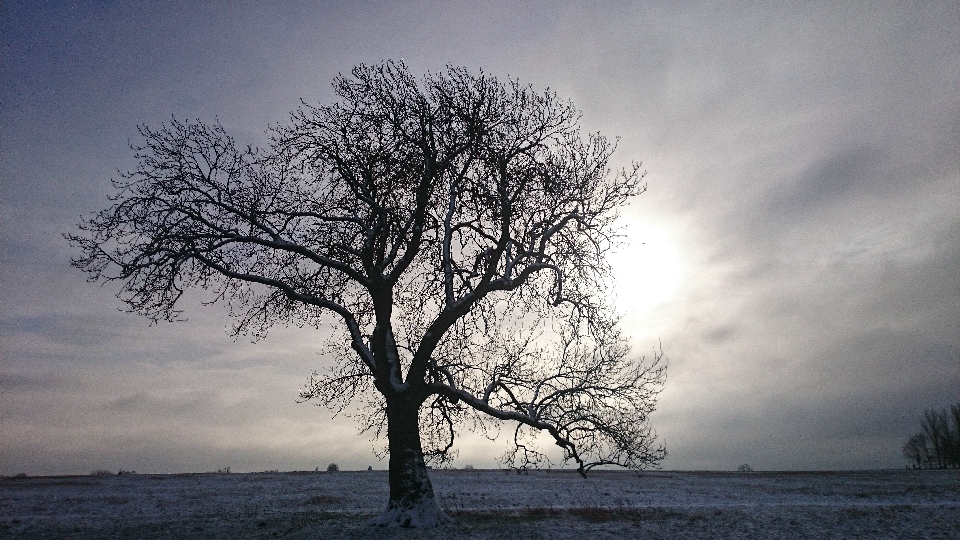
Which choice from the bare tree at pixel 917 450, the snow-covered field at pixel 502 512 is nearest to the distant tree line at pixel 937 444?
the bare tree at pixel 917 450

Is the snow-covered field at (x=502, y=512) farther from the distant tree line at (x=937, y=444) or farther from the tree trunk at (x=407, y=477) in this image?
the distant tree line at (x=937, y=444)

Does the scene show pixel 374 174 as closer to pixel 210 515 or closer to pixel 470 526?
pixel 470 526

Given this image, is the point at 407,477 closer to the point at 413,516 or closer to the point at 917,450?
the point at 413,516

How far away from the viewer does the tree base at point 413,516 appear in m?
19.0

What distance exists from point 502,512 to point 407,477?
6192 mm

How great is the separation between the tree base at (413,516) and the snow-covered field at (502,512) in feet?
1.50

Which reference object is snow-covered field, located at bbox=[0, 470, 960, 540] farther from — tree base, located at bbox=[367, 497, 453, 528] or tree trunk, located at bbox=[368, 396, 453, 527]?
tree trunk, located at bbox=[368, 396, 453, 527]

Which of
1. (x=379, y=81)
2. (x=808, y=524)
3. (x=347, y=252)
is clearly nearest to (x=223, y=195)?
(x=347, y=252)

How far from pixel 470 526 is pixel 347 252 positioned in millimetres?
10162

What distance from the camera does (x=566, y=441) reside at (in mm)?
20359

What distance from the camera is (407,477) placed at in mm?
19578

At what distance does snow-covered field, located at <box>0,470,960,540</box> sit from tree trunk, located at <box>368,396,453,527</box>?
63cm

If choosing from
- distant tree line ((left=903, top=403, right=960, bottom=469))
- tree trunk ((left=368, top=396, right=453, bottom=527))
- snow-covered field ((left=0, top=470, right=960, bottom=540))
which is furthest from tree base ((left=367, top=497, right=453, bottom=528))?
distant tree line ((left=903, top=403, right=960, bottom=469))

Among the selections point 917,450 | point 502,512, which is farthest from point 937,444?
point 502,512
